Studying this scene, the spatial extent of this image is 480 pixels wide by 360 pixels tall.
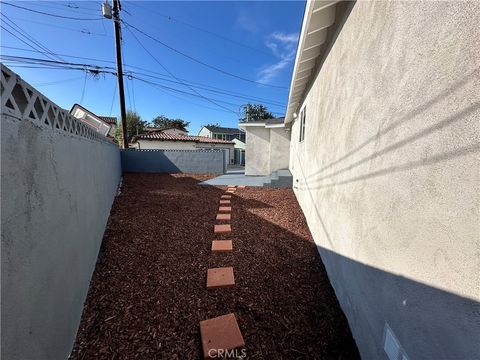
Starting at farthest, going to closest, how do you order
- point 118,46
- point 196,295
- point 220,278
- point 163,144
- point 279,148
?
point 163,144 → point 279,148 → point 118,46 → point 220,278 → point 196,295

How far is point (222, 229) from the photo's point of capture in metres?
4.21

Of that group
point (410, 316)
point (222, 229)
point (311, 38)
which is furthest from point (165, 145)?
point (410, 316)

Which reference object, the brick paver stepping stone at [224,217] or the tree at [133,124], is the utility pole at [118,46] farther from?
the tree at [133,124]

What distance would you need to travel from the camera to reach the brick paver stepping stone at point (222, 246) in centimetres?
350

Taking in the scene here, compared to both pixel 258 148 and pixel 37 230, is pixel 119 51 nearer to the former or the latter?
pixel 258 148

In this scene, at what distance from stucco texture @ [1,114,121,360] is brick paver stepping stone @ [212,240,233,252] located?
5.97ft

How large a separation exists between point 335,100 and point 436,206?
7.85 ft

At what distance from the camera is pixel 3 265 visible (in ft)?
3.36

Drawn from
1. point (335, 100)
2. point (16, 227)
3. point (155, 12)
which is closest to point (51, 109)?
point (16, 227)

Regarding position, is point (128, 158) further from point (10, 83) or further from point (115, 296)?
point (10, 83)

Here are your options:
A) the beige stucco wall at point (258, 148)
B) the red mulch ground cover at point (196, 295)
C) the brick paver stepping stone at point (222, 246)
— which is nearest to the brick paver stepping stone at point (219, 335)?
the red mulch ground cover at point (196, 295)

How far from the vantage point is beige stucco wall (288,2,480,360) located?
0.91 metres

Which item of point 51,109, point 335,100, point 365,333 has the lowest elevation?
point 365,333

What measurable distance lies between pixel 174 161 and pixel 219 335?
11.6 m
